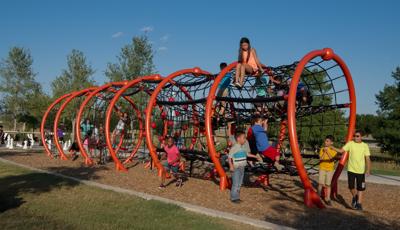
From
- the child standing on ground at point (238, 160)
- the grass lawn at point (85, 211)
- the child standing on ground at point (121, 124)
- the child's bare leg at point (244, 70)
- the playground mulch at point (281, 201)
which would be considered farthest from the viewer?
the child standing on ground at point (121, 124)

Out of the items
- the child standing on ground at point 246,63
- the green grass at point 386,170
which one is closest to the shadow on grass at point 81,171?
the child standing on ground at point 246,63

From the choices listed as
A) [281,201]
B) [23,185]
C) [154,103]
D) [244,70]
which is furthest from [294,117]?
[23,185]

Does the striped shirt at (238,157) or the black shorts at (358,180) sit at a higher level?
the striped shirt at (238,157)

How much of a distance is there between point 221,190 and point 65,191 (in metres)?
3.24

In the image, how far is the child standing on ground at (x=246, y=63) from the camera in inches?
333

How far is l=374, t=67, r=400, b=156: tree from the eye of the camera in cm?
2638

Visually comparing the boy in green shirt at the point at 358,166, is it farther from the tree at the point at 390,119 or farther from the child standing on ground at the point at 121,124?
the tree at the point at 390,119

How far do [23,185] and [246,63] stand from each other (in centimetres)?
554

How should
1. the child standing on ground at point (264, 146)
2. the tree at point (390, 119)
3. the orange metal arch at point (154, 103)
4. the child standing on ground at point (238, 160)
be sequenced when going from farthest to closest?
the tree at point (390, 119) < the orange metal arch at point (154, 103) < the child standing on ground at point (264, 146) < the child standing on ground at point (238, 160)

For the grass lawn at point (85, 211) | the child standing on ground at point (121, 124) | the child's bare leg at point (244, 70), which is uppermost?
the child's bare leg at point (244, 70)

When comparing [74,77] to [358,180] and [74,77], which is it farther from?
[358,180]

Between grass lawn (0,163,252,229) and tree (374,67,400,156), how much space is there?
2368 centimetres

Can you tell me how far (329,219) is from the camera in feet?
19.8

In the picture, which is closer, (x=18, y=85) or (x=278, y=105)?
(x=278, y=105)
